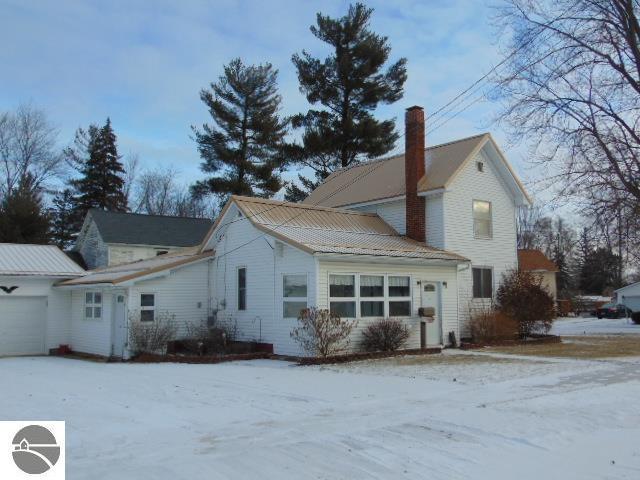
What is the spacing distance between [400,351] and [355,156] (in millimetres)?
24217

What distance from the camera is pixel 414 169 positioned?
2319 centimetres

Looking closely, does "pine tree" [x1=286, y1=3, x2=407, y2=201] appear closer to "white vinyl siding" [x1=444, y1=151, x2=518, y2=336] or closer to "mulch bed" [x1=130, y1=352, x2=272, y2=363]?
"white vinyl siding" [x1=444, y1=151, x2=518, y2=336]

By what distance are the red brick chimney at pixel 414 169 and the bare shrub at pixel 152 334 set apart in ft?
30.4

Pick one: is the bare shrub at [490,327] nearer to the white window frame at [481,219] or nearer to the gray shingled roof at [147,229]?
the white window frame at [481,219]

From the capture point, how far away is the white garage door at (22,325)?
73.3 feet

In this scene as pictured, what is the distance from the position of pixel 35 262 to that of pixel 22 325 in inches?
104

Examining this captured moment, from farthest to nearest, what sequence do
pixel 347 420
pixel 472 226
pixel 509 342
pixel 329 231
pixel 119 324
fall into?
pixel 472 226, pixel 509 342, pixel 329 231, pixel 119 324, pixel 347 420

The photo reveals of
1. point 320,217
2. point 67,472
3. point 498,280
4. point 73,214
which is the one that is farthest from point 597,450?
point 73,214

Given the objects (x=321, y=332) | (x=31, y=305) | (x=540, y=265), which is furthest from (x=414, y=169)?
(x=540, y=265)

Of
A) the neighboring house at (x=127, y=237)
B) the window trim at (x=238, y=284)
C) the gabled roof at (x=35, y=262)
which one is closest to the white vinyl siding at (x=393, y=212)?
the window trim at (x=238, y=284)

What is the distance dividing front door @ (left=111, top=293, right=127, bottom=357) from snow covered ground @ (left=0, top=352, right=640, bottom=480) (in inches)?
171

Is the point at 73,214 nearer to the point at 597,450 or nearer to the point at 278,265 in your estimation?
the point at 278,265

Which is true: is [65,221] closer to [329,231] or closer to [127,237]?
[127,237]

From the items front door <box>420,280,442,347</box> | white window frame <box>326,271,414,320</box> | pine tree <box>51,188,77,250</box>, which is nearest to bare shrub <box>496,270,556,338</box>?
front door <box>420,280,442,347</box>
